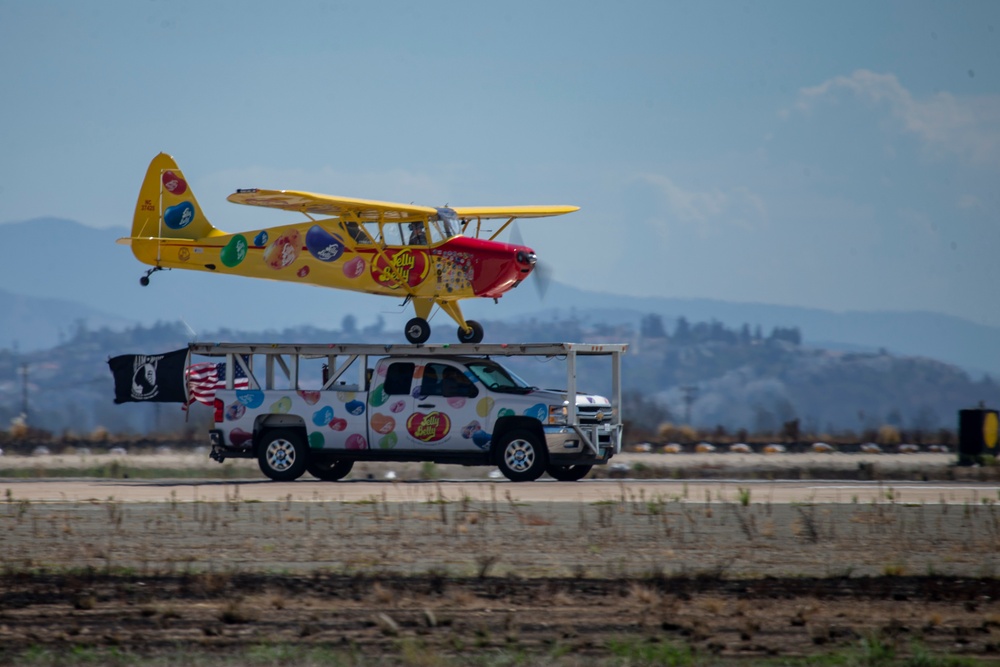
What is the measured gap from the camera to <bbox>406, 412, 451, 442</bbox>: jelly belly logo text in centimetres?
1973

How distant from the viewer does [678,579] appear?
10.8 meters

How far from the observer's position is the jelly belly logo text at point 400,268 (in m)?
22.3

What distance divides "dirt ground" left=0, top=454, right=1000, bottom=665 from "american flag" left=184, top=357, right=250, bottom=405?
4.43 m

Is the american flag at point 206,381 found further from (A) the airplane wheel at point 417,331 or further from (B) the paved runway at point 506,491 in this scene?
(A) the airplane wheel at point 417,331

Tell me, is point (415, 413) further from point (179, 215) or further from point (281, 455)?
point (179, 215)

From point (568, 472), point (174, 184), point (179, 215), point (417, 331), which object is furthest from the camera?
point (174, 184)

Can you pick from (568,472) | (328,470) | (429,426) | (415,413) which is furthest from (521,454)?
(328,470)

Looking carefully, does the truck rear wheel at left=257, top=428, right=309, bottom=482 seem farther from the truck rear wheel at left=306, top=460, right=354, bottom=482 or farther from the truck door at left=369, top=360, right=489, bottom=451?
the truck door at left=369, top=360, right=489, bottom=451

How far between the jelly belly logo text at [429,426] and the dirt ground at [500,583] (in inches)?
142

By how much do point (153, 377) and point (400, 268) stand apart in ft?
14.8

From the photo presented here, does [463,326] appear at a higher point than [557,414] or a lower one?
higher

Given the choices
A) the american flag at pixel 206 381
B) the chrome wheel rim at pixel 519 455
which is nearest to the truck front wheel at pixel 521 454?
the chrome wheel rim at pixel 519 455

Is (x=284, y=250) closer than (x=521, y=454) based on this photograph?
No

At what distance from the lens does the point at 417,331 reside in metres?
22.0
